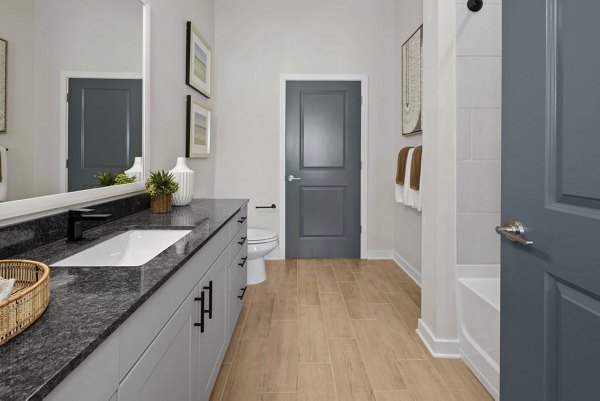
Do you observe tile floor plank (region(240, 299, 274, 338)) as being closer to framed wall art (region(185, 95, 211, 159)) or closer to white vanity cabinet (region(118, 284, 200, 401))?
white vanity cabinet (region(118, 284, 200, 401))

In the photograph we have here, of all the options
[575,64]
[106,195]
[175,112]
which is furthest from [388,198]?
[575,64]

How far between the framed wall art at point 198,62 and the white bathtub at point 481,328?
2.46 meters

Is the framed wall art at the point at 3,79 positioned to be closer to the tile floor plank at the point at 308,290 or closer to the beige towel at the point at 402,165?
the tile floor plank at the point at 308,290

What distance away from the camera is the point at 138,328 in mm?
827

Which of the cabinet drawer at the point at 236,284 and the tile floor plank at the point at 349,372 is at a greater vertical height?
the cabinet drawer at the point at 236,284

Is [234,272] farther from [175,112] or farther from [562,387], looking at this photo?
[562,387]

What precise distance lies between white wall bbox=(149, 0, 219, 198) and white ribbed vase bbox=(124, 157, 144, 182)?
23 cm

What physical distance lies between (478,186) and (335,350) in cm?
118

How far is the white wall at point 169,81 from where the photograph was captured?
241 centimetres

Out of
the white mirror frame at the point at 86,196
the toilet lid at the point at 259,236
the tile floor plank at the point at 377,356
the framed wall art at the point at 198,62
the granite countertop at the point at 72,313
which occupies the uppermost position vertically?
the framed wall art at the point at 198,62

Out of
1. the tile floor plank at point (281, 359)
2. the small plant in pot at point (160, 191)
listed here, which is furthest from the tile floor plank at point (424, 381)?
the small plant in pot at point (160, 191)

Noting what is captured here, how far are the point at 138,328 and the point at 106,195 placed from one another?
110cm

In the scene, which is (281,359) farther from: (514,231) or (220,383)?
(514,231)

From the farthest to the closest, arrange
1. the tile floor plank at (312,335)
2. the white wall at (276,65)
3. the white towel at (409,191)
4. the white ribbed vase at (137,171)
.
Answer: the white wall at (276,65), the white towel at (409,191), the tile floor plank at (312,335), the white ribbed vase at (137,171)
